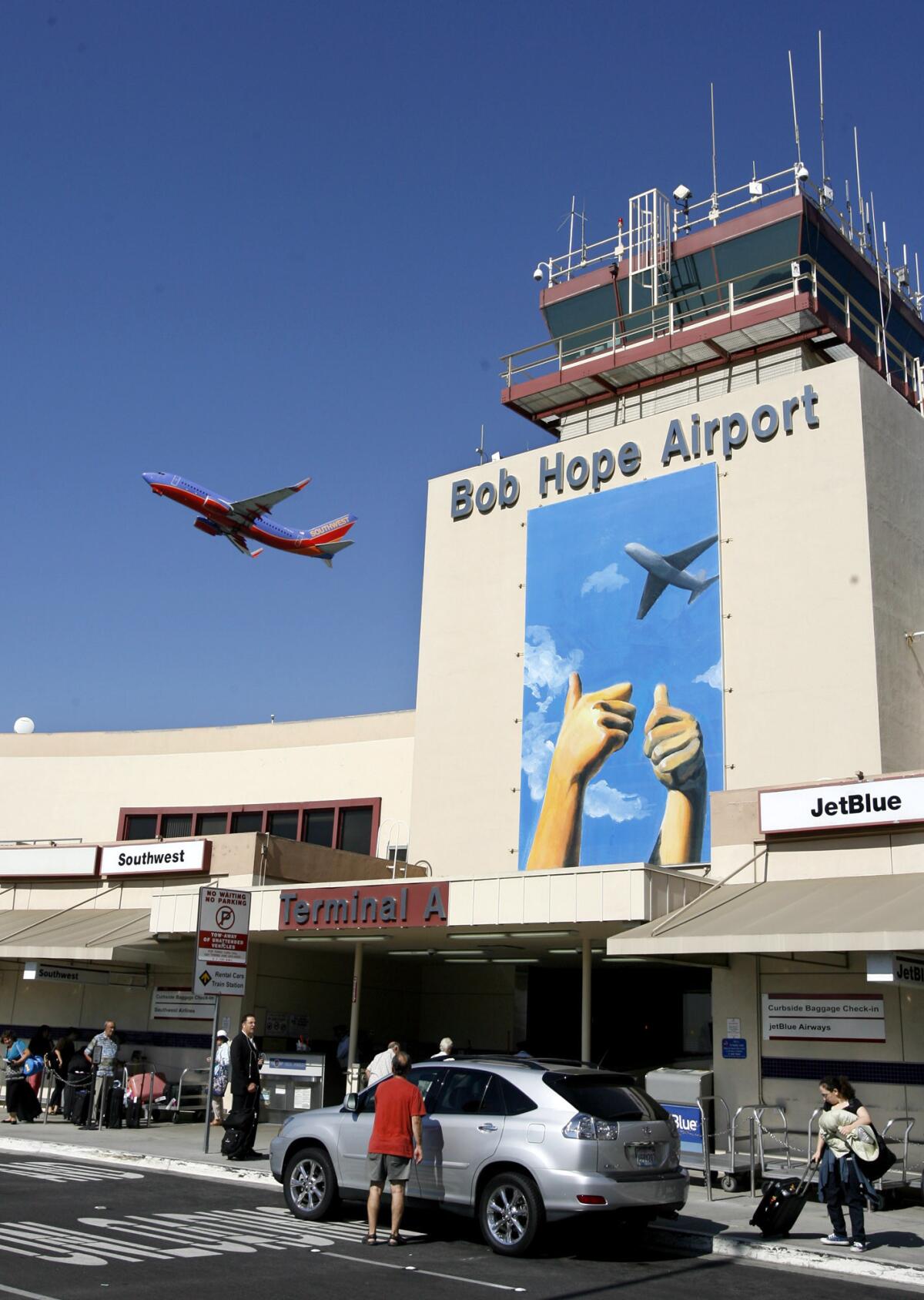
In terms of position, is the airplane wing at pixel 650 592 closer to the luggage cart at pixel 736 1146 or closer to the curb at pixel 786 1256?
the luggage cart at pixel 736 1146

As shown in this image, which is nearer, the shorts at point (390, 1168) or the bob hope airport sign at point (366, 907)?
the shorts at point (390, 1168)

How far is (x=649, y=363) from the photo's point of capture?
96.0 ft

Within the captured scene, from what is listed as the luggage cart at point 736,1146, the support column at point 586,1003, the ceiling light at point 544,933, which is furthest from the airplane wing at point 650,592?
the luggage cart at point 736,1146

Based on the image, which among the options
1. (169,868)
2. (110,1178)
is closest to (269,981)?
(169,868)

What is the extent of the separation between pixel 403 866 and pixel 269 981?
170 inches

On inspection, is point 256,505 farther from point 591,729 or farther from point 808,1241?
point 808,1241

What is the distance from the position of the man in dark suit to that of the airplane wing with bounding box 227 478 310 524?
2559cm

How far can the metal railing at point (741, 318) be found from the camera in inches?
1099

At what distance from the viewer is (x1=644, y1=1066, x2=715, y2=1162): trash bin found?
53.4ft

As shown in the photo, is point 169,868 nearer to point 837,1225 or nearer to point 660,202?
point 837,1225

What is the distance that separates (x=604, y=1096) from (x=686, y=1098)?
5.94 metres

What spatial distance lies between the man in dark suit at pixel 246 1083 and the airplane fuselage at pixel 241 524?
25325 millimetres

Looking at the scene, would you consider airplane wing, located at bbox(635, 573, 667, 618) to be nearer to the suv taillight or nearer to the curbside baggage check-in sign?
the curbside baggage check-in sign

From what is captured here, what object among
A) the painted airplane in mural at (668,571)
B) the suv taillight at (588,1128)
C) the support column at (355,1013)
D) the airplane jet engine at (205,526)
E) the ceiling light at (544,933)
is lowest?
the suv taillight at (588,1128)
